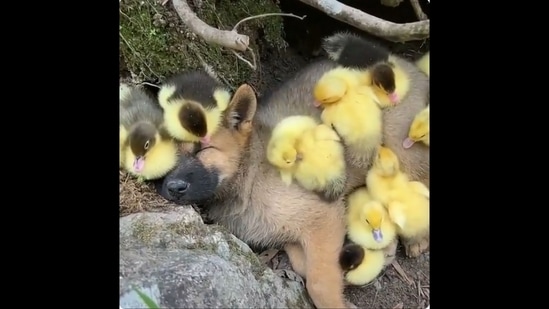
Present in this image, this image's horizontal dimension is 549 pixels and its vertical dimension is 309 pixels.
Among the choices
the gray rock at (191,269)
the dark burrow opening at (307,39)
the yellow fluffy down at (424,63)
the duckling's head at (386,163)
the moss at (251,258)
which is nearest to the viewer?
the gray rock at (191,269)

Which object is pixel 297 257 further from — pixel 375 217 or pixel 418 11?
pixel 418 11

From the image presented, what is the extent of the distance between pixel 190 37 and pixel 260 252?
798mm

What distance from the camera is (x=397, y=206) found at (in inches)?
90.5

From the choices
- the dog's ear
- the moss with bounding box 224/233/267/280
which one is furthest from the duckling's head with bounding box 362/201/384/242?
the dog's ear

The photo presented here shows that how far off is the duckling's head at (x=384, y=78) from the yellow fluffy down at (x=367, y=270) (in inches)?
21.5

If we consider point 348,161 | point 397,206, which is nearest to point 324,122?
point 348,161

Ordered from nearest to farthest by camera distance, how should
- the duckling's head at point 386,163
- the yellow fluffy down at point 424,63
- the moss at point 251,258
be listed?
the moss at point 251,258 → the duckling's head at point 386,163 → the yellow fluffy down at point 424,63

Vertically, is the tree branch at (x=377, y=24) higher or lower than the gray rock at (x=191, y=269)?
higher

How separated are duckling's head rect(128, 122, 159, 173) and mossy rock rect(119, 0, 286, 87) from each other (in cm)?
32

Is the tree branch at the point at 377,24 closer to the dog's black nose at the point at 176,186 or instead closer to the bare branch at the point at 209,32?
the bare branch at the point at 209,32

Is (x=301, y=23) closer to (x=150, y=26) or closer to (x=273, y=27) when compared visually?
(x=273, y=27)

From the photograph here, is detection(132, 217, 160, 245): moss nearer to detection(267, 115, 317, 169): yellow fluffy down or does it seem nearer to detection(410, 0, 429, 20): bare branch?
detection(267, 115, 317, 169): yellow fluffy down

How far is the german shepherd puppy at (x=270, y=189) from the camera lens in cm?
226

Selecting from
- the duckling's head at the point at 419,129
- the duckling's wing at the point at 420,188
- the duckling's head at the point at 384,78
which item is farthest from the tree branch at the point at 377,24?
the duckling's wing at the point at 420,188
